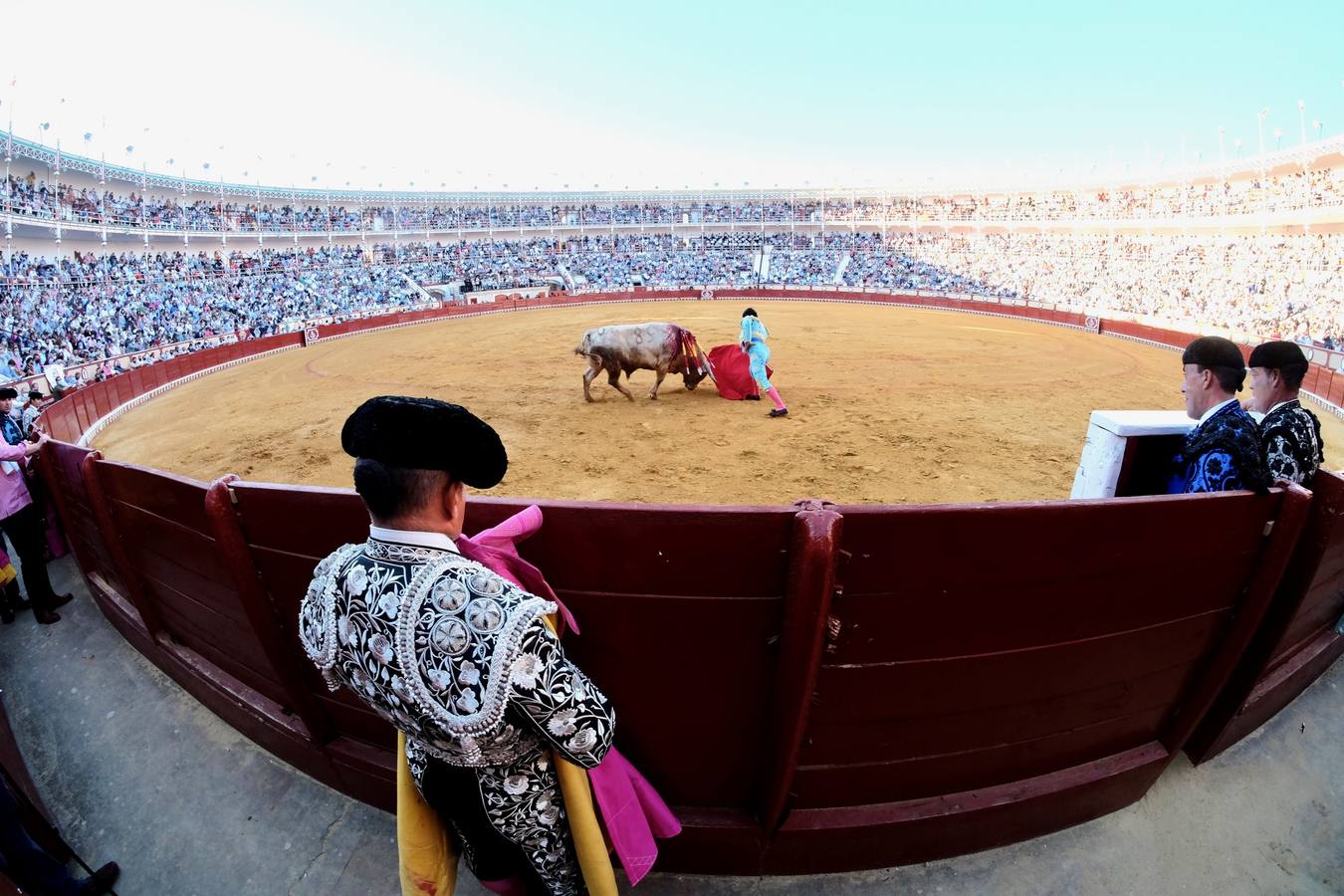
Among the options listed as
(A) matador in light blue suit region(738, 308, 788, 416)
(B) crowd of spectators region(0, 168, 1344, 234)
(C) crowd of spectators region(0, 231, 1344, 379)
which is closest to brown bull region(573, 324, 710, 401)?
(A) matador in light blue suit region(738, 308, 788, 416)

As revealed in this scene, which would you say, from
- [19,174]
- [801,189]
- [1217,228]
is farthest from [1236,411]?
[801,189]

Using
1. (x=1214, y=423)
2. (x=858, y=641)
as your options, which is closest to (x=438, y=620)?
(x=858, y=641)

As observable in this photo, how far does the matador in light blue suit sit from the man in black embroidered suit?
6.61m

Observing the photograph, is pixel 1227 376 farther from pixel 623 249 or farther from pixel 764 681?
pixel 623 249

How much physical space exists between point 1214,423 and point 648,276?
153ft

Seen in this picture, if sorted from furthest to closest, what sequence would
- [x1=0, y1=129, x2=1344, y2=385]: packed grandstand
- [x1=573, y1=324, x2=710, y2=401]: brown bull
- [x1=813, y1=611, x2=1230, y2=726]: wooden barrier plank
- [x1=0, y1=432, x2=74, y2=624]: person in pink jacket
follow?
[x1=0, y1=129, x2=1344, y2=385]: packed grandstand → [x1=573, y1=324, x2=710, y2=401]: brown bull → [x1=0, y1=432, x2=74, y2=624]: person in pink jacket → [x1=813, y1=611, x2=1230, y2=726]: wooden barrier plank

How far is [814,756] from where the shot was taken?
6.48 ft

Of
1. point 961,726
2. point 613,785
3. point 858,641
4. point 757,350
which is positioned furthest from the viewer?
point 757,350

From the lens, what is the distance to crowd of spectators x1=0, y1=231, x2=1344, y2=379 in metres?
20.8

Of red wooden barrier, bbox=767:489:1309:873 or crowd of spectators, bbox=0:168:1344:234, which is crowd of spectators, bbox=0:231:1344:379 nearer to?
crowd of spectators, bbox=0:168:1344:234

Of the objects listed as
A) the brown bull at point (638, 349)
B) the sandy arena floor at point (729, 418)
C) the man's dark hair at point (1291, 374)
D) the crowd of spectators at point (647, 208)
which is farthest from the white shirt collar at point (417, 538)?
the crowd of spectators at point (647, 208)

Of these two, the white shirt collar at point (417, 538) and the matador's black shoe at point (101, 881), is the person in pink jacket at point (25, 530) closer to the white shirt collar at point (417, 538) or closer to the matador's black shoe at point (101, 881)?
the matador's black shoe at point (101, 881)

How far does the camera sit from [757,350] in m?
9.23

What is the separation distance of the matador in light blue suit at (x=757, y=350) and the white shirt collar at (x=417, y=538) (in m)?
8.02
